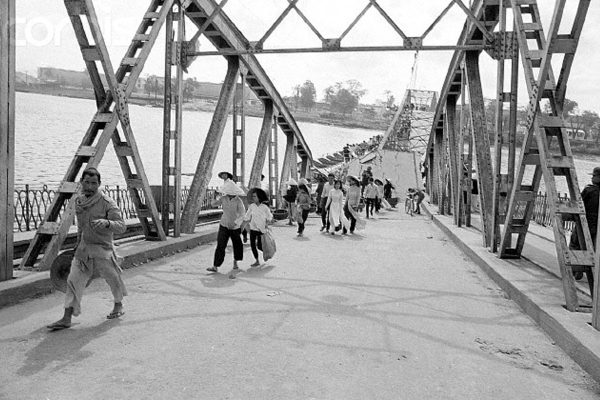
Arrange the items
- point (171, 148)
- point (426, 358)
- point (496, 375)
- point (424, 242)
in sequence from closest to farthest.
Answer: point (496, 375) → point (426, 358) → point (171, 148) → point (424, 242)

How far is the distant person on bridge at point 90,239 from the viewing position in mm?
4742

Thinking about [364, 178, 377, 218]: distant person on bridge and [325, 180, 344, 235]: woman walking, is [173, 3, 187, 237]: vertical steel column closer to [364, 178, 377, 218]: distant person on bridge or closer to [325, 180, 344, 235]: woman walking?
[325, 180, 344, 235]: woman walking

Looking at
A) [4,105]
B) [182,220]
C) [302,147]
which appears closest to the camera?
[4,105]

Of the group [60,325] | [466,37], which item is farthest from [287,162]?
[60,325]

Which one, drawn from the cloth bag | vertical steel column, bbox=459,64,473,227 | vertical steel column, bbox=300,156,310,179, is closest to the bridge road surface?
the cloth bag

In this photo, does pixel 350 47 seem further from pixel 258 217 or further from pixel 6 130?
pixel 6 130

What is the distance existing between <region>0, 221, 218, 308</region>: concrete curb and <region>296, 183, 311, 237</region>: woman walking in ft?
7.39

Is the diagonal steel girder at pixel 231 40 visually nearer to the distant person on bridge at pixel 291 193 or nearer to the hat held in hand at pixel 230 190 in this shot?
the distant person on bridge at pixel 291 193

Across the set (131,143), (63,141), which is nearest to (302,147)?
(131,143)

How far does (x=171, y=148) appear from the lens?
370 inches

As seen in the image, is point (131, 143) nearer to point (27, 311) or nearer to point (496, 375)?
point (27, 311)

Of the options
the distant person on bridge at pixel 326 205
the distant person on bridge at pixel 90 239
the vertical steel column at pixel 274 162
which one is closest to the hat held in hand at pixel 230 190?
the distant person on bridge at pixel 90 239

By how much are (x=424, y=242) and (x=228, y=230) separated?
581 centimetres

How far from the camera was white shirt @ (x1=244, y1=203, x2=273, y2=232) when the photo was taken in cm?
829
